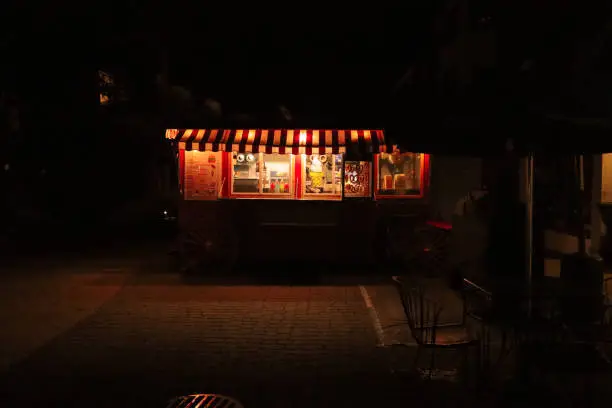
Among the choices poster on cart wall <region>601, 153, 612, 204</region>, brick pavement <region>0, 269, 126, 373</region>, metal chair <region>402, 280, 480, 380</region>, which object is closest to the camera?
metal chair <region>402, 280, 480, 380</region>

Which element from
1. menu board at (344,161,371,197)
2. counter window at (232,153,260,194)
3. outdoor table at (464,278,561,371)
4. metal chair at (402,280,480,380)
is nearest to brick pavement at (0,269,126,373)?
counter window at (232,153,260,194)

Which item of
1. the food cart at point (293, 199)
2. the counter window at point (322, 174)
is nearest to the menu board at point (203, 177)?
the food cart at point (293, 199)

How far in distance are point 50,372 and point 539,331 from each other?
14.3 ft

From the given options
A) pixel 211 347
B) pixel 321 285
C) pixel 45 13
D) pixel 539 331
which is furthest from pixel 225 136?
pixel 45 13

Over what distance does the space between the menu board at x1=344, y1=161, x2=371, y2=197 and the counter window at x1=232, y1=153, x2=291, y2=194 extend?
994 millimetres

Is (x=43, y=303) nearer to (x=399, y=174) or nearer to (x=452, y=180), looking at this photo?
(x=399, y=174)

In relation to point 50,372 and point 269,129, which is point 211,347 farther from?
point 269,129

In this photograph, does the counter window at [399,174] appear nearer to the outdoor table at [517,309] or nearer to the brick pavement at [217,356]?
the brick pavement at [217,356]

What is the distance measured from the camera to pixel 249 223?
1151cm

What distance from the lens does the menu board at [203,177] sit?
11.6 metres

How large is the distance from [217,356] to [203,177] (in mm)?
5336

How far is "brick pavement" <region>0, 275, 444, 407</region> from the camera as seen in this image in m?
5.67

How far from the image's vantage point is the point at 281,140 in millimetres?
11055

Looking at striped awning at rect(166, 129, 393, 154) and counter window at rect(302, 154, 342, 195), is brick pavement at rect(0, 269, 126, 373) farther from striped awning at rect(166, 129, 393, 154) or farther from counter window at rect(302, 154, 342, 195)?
counter window at rect(302, 154, 342, 195)
